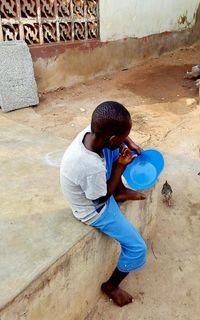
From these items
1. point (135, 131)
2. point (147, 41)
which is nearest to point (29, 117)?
point (135, 131)

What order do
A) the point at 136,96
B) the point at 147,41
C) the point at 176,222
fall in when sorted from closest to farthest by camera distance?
the point at 176,222, the point at 136,96, the point at 147,41

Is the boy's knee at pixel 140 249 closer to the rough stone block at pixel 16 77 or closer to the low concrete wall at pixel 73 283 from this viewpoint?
the low concrete wall at pixel 73 283

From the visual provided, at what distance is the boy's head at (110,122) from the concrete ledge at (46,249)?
67cm

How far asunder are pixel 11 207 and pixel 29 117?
313 centimetres

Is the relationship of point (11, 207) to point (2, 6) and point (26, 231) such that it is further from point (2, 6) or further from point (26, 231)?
point (2, 6)

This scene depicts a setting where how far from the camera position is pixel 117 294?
2422 mm

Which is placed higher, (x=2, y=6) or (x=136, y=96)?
(x=2, y=6)

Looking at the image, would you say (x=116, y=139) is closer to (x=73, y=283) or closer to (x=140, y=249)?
(x=140, y=249)

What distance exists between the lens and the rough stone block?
5.16 meters

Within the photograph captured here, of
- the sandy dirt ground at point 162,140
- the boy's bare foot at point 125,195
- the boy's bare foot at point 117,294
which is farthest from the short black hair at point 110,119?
the sandy dirt ground at point 162,140

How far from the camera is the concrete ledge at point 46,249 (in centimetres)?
178

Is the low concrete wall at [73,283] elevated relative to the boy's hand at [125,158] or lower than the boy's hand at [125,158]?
lower

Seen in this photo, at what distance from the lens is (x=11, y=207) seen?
7.84 feet

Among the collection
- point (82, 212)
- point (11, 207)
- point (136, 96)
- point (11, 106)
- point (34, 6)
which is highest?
point (34, 6)
